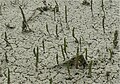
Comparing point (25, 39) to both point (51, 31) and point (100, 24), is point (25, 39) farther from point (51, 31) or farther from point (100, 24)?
point (100, 24)

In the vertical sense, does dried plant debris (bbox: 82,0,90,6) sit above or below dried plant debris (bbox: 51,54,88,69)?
above

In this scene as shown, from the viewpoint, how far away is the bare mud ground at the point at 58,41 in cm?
213

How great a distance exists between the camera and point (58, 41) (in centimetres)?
255

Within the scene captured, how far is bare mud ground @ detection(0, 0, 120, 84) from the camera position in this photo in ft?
6.98

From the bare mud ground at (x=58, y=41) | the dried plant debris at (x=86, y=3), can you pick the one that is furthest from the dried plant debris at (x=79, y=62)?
the dried plant debris at (x=86, y=3)

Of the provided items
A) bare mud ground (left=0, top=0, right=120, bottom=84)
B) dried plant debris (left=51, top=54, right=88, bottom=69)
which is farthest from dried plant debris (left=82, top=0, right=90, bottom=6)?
dried plant debris (left=51, top=54, right=88, bottom=69)

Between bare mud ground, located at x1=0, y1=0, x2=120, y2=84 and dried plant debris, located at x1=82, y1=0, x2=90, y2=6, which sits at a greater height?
dried plant debris, located at x1=82, y1=0, x2=90, y2=6

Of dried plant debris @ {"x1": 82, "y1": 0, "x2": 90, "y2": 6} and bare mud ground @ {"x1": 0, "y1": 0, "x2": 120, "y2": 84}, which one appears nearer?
bare mud ground @ {"x1": 0, "y1": 0, "x2": 120, "y2": 84}

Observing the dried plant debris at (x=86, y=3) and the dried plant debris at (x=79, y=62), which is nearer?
the dried plant debris at (x=79, y=62)

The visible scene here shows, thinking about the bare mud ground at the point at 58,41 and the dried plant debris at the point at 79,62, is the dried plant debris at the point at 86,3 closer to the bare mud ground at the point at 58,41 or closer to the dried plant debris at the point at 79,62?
the bare mud ground at the point at 58,41

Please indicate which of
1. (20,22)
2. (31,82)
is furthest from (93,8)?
(31,82)

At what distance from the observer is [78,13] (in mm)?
2994

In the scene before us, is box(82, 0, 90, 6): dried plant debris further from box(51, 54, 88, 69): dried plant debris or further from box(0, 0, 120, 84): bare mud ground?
box(51, 54, 88, 69): dried plant debris

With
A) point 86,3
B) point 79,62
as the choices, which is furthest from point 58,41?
point 86,3
